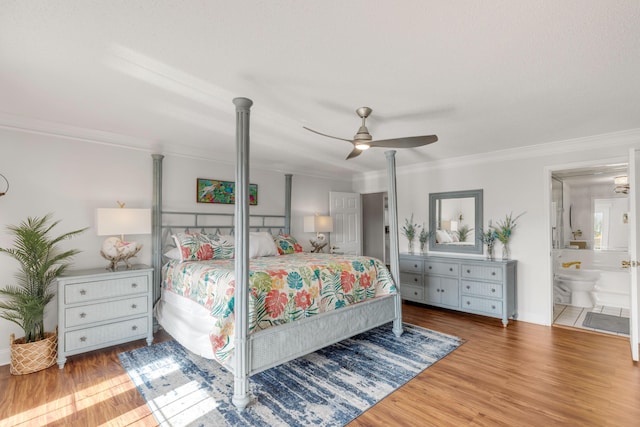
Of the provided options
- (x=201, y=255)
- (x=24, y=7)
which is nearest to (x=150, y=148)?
(x=201, y=255)

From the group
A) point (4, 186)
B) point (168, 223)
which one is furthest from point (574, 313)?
point (4, 186)

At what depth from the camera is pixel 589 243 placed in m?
5.79

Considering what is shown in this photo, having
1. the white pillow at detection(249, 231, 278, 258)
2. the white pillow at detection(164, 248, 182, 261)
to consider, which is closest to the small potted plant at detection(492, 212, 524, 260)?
the white pillow at detection(249, 231, 278, 258)

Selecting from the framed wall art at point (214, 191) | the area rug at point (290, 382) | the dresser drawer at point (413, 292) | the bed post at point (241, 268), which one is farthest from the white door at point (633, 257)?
the framed wall art at point (214, 191)

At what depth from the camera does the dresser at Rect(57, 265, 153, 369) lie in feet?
9.50

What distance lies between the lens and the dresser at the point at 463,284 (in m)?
4.12

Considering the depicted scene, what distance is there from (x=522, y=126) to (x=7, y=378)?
545 centimetres

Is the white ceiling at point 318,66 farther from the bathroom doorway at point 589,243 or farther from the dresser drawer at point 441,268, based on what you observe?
the bathroom doorway at point 589,243

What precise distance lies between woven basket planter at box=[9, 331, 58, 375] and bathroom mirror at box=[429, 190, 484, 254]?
5.04m

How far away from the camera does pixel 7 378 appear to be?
267 cm

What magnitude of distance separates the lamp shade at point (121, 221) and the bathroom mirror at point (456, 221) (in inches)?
166

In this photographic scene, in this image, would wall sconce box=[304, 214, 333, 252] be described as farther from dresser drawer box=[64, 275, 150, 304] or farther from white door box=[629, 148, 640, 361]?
white door box=[629, 148, 640, 361]

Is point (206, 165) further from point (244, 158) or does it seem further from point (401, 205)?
point (401, 205)

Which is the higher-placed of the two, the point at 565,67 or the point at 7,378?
the point at 565,67
